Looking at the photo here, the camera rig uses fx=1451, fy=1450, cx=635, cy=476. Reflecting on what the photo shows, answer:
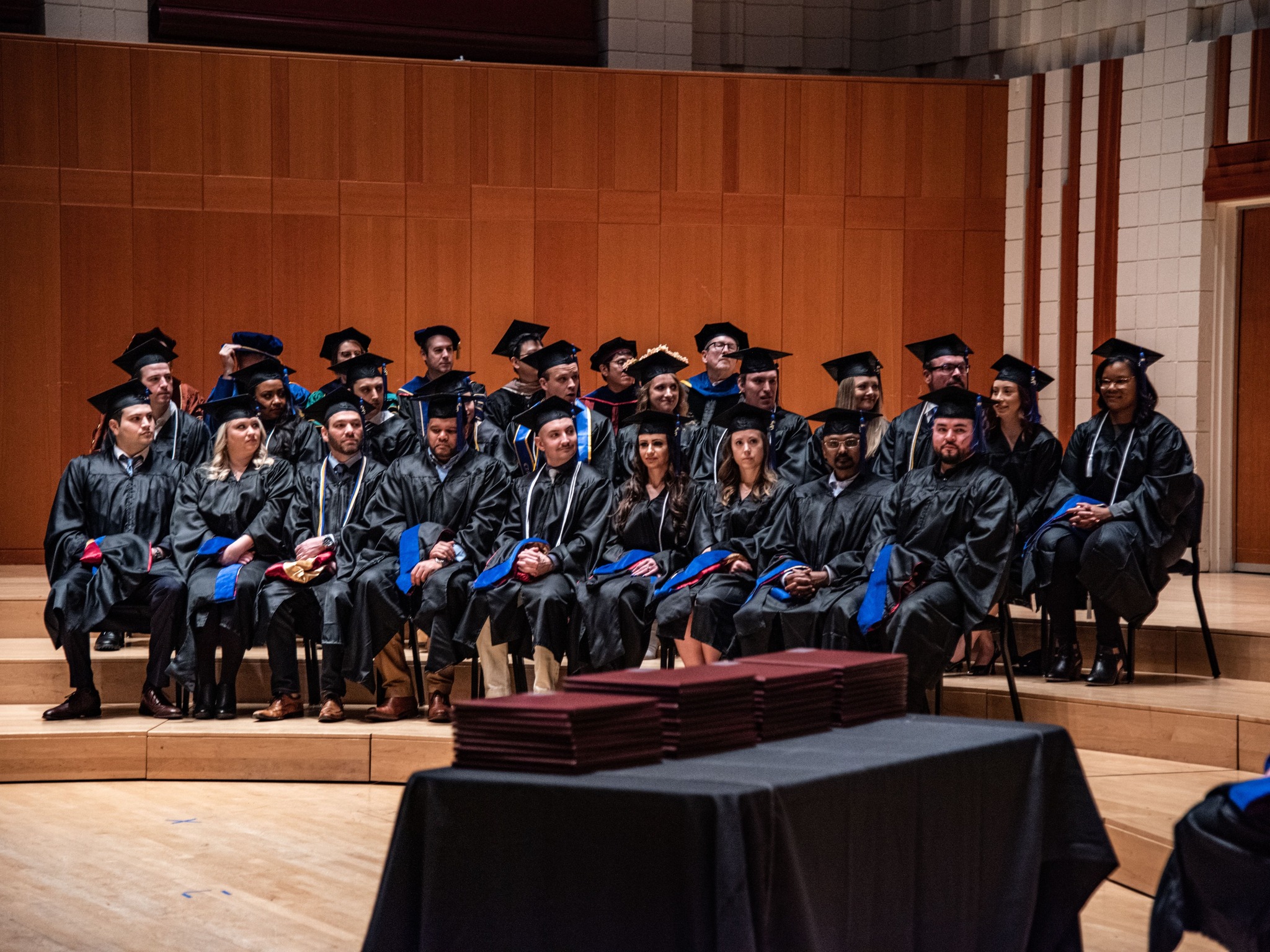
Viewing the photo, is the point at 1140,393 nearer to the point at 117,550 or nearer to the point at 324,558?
the point at 324,558

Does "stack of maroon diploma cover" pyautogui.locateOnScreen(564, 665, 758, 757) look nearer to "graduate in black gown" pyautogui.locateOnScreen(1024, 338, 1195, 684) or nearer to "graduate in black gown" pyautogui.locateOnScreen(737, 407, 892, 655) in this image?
"graduate in black gown" pyautogui.locateOnScreen(737, 407, 892, 655)

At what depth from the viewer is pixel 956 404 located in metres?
→ 5.80

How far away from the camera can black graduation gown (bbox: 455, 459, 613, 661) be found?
6.05m

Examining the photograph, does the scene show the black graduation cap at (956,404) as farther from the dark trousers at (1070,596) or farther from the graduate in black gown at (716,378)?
the graduate in black gown at (716,378)

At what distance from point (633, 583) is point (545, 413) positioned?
929 millimetres

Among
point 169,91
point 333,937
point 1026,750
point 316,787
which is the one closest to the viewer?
point 1026,750

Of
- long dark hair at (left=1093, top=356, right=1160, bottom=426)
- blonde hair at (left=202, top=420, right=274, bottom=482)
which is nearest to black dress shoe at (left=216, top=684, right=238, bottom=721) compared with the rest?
blonde hair at (left=202, top=420, right=274, bottom=482)

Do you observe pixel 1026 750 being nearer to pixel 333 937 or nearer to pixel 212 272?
pixel 333 937

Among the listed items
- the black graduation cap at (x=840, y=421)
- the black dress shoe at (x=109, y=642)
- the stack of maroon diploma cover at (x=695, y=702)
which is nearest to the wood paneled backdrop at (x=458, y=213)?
the black dress shoe at (x=109, y=642)

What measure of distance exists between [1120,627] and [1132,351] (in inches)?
46.5

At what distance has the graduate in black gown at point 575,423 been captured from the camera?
664cm

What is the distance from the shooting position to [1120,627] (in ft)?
20.1

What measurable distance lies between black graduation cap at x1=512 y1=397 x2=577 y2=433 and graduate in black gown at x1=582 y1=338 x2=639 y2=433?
37.7 inches

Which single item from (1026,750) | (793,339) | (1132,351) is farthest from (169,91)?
(1026,750)
